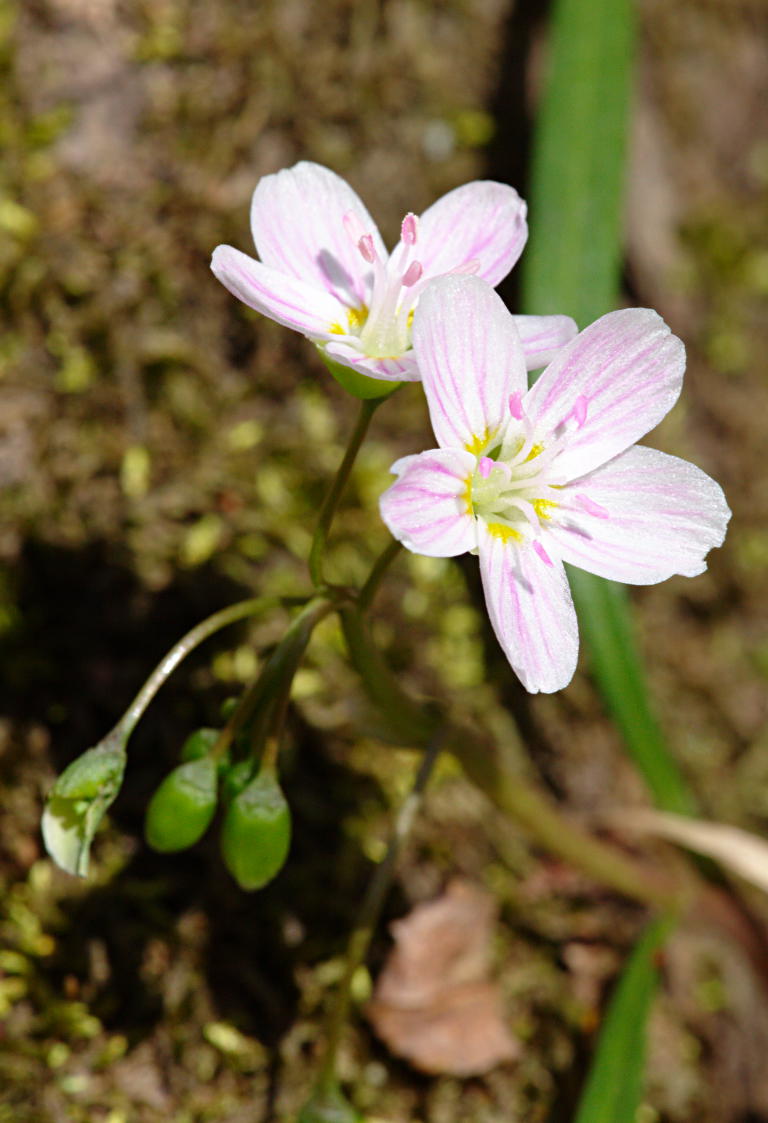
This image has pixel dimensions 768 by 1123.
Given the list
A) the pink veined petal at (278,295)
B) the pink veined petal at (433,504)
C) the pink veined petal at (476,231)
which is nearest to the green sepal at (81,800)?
the pink veined petal at (433,504)

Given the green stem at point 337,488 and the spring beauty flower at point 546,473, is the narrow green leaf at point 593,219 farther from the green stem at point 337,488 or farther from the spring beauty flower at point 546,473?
the green stem at point 337,488

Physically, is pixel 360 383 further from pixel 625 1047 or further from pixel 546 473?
pixel 625 1047

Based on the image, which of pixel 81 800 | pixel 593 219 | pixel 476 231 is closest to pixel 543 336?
pixel 476 231

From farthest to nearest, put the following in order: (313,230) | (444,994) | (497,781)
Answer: (444,994), (497,781), (313,230)

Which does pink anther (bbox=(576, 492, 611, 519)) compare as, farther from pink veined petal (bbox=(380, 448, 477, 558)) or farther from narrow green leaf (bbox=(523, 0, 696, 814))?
narrow green leaf (bbox=(523, 0, 696, 814))

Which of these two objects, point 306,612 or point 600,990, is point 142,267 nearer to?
point 306,612

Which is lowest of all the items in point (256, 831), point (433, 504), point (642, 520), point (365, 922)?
point (365, 922)

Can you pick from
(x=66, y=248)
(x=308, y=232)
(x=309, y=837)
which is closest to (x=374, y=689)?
(x=309, y=837)
